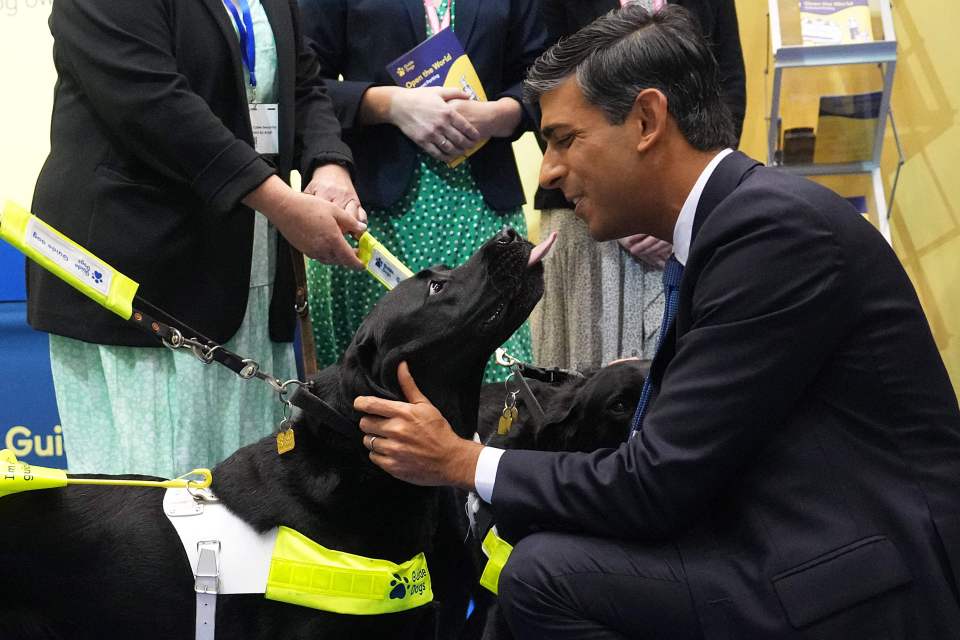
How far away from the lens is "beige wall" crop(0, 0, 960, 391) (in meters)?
4.39

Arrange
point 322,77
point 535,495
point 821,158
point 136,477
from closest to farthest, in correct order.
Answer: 1. point 535,495
2. point 136,477
3. point 322,77
4. point 821,158

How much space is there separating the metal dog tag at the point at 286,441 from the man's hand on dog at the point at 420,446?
24 centimetres

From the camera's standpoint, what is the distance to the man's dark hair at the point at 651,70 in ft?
6.56

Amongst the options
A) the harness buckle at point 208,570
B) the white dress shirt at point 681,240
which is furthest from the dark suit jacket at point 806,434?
the harness buckle at point 208,570

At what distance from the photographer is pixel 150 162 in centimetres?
237

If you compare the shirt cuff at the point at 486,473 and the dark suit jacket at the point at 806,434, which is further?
the shirt cuff at the point at 486,473

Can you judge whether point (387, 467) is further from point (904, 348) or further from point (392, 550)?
point (904, 348)

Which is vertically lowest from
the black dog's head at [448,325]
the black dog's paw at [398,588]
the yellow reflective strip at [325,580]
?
the black dog's paw at [398,588]

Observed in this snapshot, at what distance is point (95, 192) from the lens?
234cm

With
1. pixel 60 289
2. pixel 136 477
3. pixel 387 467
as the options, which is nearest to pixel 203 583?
pixel 136 477

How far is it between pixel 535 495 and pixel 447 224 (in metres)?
1.25

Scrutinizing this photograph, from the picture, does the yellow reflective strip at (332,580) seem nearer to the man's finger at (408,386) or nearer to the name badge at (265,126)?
the man's finger at (408,386)

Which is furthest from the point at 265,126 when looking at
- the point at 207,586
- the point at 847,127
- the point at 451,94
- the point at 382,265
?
the point at 847,127

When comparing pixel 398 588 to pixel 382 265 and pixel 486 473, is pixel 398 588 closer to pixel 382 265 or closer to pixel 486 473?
pixel 486 473
